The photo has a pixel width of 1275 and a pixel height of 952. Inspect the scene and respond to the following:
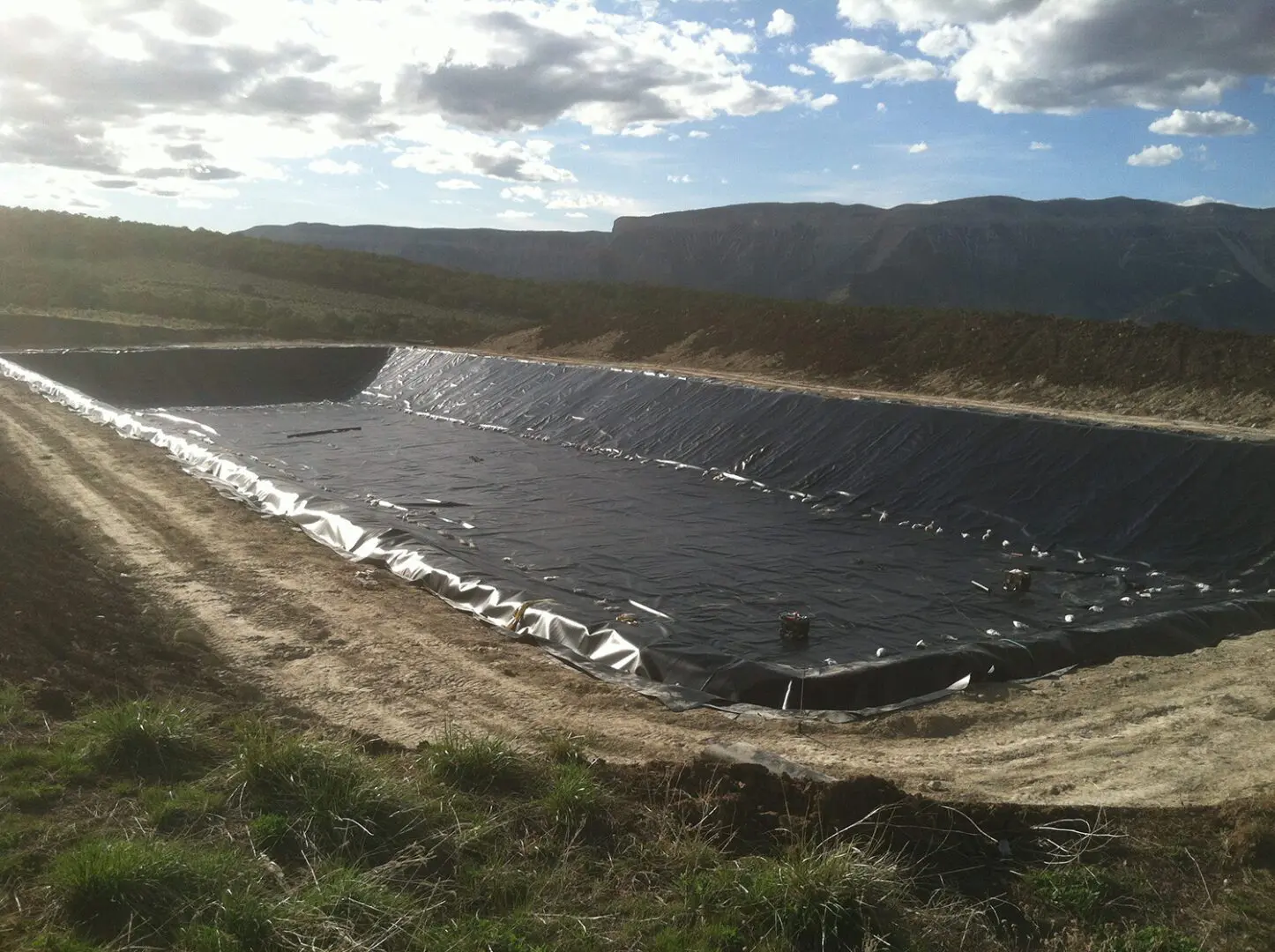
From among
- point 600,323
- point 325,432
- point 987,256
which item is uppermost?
point 987,256

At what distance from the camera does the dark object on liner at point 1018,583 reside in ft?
27.7

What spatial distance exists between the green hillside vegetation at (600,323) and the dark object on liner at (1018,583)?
7249 mm

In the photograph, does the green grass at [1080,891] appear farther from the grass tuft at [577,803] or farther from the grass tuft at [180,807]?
the grass tuft at [180,807]

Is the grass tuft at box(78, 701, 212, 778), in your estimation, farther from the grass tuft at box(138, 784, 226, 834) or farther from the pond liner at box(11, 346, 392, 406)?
the pond liner at box(11, 346, 392, 406)

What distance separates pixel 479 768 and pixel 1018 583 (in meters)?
5.49

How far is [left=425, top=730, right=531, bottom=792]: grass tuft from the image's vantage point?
4.61m

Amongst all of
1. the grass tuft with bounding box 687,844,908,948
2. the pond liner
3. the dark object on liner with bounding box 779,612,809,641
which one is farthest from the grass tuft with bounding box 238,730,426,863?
the pond liner

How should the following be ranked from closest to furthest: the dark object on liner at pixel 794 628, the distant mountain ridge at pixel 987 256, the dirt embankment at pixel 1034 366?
the dark object on liner at pixel 794 628, the dirt embankment at pixel 1034 366, the distant mountain ridge at pixel 987 256

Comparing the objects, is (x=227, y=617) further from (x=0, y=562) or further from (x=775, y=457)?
(x=775, y=457)

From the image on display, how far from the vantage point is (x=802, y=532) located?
1053cm

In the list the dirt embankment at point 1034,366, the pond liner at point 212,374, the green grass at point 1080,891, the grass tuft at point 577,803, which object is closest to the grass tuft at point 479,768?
the grass tuft at point 577,803

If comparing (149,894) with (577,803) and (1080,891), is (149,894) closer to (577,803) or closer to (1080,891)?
(577,803)

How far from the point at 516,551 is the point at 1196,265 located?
170ft

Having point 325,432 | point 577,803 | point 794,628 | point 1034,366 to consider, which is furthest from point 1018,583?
point 325,432
